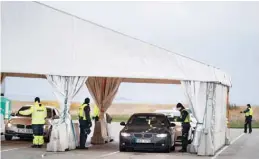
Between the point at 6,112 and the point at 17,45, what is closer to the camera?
the point at 17,45

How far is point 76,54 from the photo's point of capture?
21.3 meters

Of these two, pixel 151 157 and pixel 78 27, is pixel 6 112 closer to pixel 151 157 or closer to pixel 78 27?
pixel 78 27

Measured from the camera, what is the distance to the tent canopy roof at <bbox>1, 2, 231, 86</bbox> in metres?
20.2

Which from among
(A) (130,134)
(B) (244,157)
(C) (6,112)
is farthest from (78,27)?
(C) (6,112)

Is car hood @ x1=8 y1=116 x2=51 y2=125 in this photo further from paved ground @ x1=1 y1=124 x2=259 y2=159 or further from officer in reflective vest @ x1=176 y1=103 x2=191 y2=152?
officer in reflective vest @ x1=176 y1=103 x2=191 y2=152

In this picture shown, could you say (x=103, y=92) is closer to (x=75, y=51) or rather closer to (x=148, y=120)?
(x=148, y=120)

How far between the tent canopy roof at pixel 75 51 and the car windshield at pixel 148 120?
1730 mm

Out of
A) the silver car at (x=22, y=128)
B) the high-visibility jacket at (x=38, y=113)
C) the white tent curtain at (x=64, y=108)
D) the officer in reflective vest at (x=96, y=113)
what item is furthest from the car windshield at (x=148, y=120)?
the silver car at (x=22, y=128)

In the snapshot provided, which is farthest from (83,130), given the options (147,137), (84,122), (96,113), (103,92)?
(103,92)

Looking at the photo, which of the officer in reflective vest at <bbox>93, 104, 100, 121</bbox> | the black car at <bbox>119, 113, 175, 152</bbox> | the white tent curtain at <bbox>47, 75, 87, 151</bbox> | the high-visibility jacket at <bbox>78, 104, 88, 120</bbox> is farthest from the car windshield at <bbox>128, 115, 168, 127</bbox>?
the officer in reflective vest at <bbox>93, 104, 100, 121</bbox>

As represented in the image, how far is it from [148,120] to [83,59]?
133 inches

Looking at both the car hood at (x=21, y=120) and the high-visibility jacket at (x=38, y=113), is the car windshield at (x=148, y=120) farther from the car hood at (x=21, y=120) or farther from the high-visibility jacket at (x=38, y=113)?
the car hood at (x=21, y=120)

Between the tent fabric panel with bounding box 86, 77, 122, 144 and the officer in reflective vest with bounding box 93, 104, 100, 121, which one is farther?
the tent fabric panel with bounding box 86, 77, 122, 144

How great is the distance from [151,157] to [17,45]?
5.83 metres
